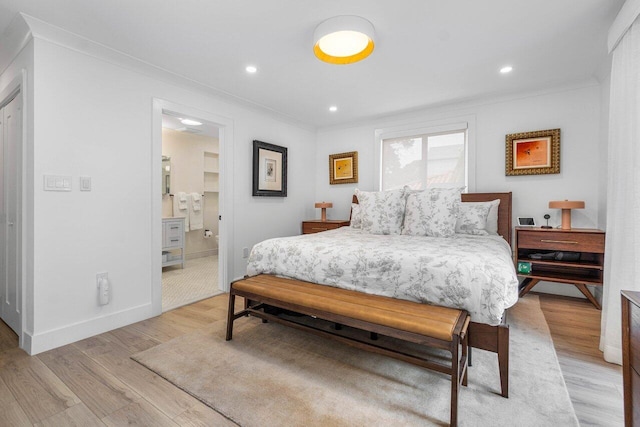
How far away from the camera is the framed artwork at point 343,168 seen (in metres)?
4.62

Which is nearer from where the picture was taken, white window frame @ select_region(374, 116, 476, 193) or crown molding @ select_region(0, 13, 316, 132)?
crown molding @ select_region(0, 13, 316, 132)

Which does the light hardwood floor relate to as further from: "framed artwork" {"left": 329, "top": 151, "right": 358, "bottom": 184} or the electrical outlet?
"framed artwork" {"left": 329, "top": 151, "right": 358, "bottom": 184}

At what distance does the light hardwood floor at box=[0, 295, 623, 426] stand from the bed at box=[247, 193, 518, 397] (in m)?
0.58

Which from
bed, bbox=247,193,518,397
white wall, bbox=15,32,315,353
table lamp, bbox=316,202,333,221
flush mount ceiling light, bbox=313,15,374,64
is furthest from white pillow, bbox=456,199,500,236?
white wall, bbox=15,32,315,353

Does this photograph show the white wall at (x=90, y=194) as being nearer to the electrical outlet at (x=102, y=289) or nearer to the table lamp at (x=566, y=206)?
the electrical outlet at (x=102, y=289)

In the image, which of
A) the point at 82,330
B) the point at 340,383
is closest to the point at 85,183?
the point at 82,330

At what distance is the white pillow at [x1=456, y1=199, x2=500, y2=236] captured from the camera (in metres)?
3.08

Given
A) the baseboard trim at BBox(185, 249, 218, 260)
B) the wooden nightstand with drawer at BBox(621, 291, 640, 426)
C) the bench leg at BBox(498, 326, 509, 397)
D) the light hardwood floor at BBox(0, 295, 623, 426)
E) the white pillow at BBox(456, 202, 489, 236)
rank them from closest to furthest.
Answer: the wooden nightstand with drawer at BBox(621, 291, 640, 426), the light hardwood floor at BBox(0, 295, 623, 426), the bench leg at BBox(498, 326, 509, 397), the white pillow at BBox(456, 202, 489, 236), the baseboard trim at BBox(185, 249, 218, 260)

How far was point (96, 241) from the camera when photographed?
94.2 inches

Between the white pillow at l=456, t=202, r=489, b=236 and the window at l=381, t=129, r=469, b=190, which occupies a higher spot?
the window at l=381, t=129, r=469, b=190

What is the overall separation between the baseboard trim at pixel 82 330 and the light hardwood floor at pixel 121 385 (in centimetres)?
6

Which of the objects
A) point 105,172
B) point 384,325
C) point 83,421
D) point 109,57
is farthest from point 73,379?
point 109,57

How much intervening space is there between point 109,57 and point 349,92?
7.62 ft

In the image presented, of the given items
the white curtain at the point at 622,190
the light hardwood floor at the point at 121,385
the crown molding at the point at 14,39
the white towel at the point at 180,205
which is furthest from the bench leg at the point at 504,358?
the white towel at the point at 180,205
